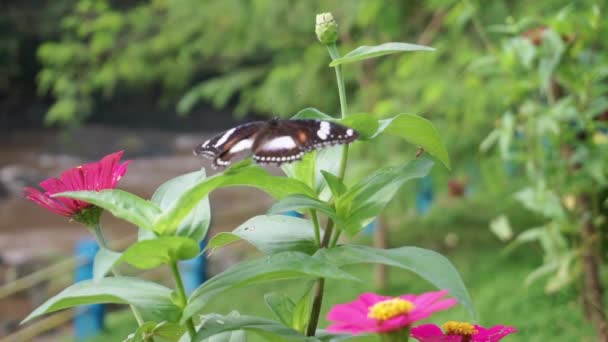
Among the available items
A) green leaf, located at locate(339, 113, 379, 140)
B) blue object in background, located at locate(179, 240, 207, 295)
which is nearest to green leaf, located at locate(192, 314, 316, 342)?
green leaf, located at locate(339, 113, 379, 140)

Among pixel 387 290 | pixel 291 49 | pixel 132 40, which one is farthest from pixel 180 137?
pixel 387 290

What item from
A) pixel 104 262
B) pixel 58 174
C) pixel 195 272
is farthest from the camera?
pixel 58 174

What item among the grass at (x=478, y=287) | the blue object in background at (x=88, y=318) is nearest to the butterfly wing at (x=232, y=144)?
the grass at (x=478, y=287)

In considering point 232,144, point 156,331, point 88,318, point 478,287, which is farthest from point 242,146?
point 88,318

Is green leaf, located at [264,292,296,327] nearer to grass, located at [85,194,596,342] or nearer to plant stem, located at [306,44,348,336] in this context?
plant stem, located at [306,44,348,336]

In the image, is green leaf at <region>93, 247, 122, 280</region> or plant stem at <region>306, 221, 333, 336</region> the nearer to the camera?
green leaf at <region>93, 247, 122, 280</region>

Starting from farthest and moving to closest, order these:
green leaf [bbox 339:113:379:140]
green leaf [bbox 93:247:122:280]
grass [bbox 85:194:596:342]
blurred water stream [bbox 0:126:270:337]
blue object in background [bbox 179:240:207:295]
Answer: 1. blurred water stream [bbox 0:126:270:337]
2. blue object in background [bbox 179:240:207:295]
3. grass [bbox 85:194:596:342]
4. green leaf [bbox 339:113:379:140]
5. green leaf [bbox 93:247:122:280]

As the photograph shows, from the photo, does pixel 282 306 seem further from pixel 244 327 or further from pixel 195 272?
pixel 195 272
